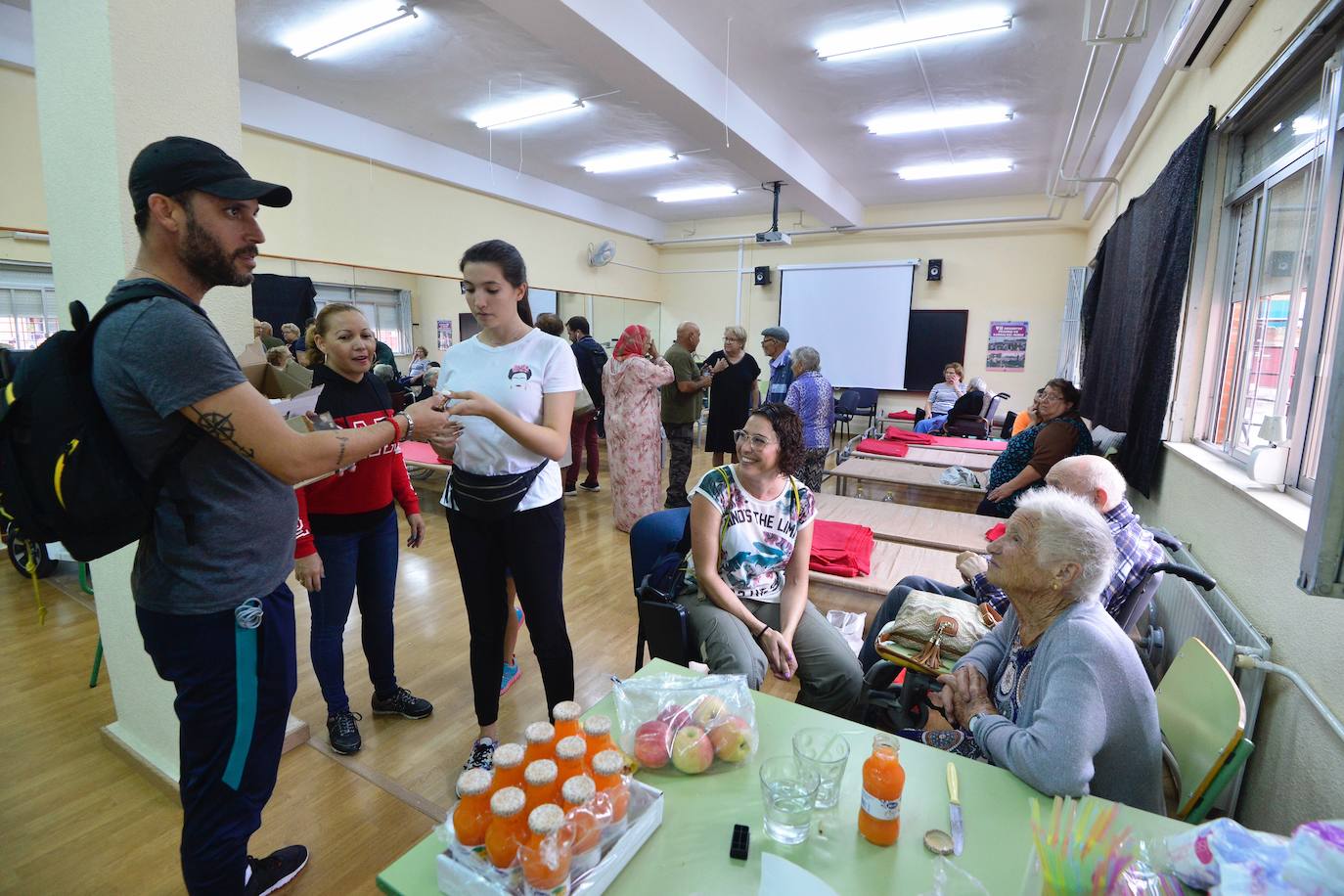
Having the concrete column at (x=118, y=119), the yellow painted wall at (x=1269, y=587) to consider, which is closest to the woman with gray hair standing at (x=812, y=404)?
the yellow painted wall at (x=1269, y=587)

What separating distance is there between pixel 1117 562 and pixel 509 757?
1.72 m

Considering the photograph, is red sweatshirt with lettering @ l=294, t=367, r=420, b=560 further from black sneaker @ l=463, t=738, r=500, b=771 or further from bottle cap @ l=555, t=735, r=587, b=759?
bottle cap @ l=555, t=735, r=587, b=759

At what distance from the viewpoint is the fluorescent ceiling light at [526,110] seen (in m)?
4.92

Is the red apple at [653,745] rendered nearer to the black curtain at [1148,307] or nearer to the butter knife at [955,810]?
the butter knife at [955,810]

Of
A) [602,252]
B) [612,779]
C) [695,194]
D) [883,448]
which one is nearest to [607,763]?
[612,779]

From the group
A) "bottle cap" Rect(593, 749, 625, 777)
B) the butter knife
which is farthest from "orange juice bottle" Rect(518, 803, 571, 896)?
the butter knife

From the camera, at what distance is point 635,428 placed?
4.35m

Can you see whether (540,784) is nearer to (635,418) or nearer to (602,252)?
(635,418)

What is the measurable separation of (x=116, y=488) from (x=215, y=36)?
1496 millimetres

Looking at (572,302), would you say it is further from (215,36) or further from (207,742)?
(207,742)

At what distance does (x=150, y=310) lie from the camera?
3.24ft

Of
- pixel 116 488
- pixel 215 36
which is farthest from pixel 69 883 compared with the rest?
pixel 215 36

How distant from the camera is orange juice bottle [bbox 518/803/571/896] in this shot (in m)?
0.73

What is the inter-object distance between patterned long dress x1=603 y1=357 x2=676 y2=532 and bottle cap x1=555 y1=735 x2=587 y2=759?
11.3ft
